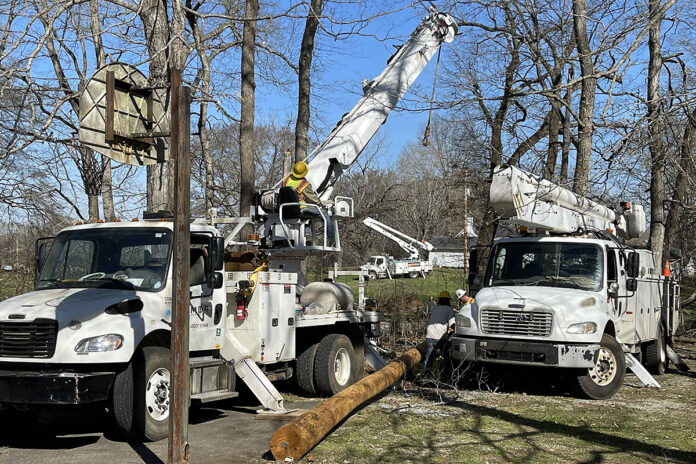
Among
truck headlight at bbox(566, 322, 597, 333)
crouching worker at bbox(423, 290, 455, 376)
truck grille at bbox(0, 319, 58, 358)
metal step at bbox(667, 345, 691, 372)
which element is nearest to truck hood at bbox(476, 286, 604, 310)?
truck headlight at bbox(566, 322, 597, 333)

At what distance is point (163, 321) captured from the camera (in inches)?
323

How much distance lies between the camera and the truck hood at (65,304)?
297 inches

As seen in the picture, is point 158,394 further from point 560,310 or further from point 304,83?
point 304,83

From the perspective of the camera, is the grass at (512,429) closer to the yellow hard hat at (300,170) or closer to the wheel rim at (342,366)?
the wheel rim at (342,366)

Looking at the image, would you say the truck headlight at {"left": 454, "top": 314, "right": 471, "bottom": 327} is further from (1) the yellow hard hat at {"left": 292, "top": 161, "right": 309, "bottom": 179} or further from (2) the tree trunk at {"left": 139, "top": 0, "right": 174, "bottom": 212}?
(2) the tree trunk at {"left": 139, "top": 0, "right": 174, "bottom": 212}

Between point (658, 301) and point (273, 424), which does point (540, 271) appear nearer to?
point (658, 301)

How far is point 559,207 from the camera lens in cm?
1270

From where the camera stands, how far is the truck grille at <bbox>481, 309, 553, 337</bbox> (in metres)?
10.9

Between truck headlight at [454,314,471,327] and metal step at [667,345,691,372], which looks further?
metal step at [667,345,691,372]

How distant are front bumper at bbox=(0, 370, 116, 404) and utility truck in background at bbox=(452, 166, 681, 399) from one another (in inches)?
233

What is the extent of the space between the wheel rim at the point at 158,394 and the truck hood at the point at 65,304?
2.85 feet

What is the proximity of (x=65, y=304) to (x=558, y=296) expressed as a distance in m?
7.09

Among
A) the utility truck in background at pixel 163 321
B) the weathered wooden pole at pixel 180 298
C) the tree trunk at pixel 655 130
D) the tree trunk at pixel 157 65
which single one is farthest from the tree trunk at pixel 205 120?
the weathered wooden pole at pixel 180 298

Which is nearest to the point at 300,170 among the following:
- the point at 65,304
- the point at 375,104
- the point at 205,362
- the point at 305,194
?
the point at 305,194
